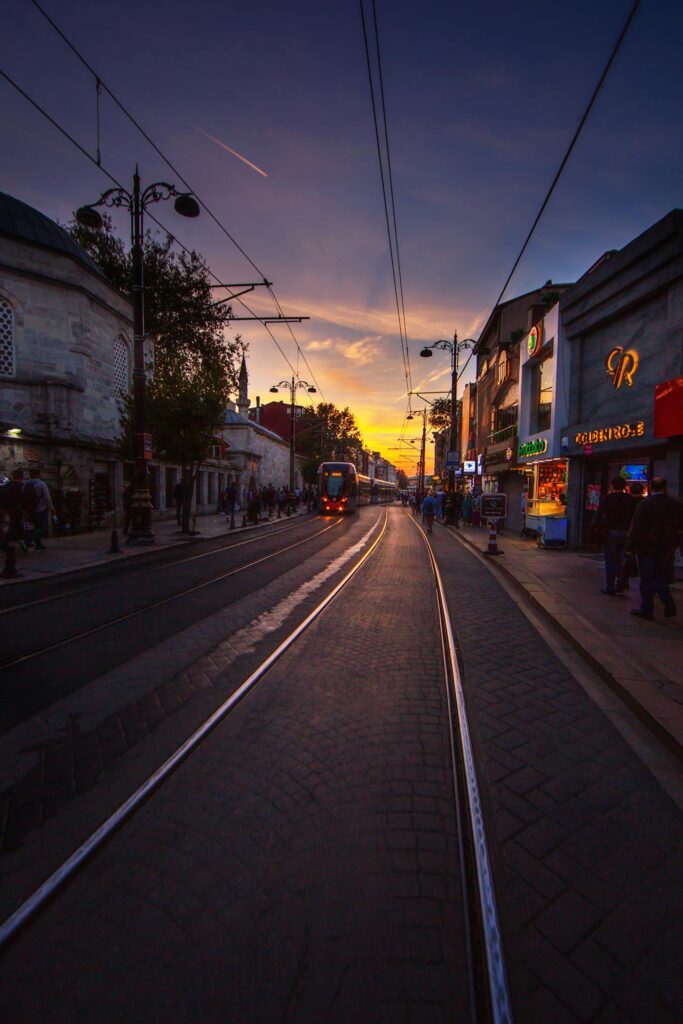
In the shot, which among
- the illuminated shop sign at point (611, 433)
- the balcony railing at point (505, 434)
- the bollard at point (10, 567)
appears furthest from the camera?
the balcony railing at point (505, 434)

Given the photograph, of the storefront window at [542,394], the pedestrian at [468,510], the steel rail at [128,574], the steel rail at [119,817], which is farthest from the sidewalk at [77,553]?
the pedestrian at [468,510]

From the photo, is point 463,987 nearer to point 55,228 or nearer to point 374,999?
point 374,999

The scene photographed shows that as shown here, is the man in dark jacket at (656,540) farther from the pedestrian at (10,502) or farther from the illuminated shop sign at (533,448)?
the pedestrian at (10,502)

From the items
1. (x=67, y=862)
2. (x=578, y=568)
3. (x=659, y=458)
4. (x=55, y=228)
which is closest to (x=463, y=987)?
(x=67, y=862)

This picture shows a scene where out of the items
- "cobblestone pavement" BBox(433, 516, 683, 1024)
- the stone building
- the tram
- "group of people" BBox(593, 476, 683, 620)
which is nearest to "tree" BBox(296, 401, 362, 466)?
the tram

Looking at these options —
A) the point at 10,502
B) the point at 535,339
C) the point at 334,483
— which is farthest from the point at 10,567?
the point at 334,483

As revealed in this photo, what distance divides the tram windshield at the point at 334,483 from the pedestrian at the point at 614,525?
2272cm

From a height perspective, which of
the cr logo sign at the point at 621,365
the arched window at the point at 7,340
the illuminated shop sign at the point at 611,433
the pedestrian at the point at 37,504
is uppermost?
the arched window at the point at 7,340

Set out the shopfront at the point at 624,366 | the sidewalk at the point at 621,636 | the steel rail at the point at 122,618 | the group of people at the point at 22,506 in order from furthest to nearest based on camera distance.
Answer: the group of people at the point at 22,506 → the shopfront at the point at 624,366 → the steel rail at the point at 122,618 → the sidewalk at the point at 621,636

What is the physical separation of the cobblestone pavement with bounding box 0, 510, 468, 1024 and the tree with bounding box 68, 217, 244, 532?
1367cm

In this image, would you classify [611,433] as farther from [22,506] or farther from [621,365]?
[22,506]

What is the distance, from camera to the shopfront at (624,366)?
995 centimetres

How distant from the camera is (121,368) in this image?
20484 millimetres

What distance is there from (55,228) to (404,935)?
2352 cm
